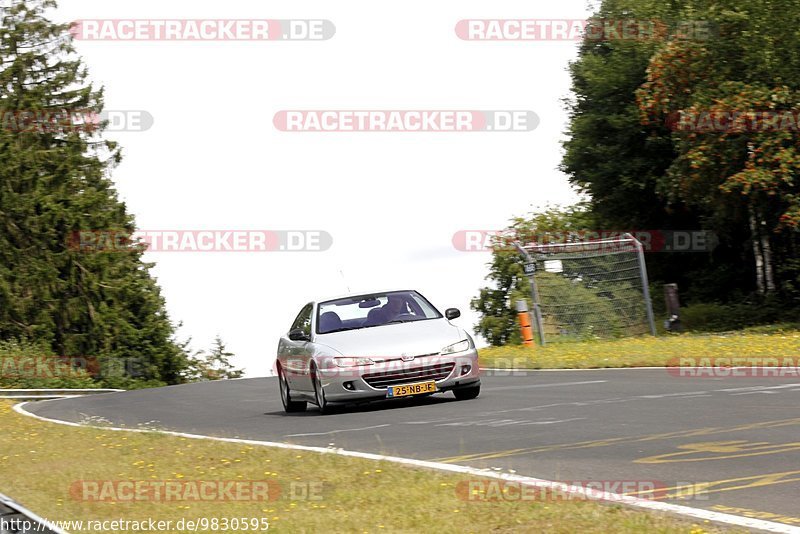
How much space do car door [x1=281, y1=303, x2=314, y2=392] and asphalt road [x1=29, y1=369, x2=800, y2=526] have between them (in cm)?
48

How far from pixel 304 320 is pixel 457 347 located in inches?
111

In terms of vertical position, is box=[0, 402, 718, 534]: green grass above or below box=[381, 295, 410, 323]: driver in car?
below

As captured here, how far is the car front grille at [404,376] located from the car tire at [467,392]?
867mm

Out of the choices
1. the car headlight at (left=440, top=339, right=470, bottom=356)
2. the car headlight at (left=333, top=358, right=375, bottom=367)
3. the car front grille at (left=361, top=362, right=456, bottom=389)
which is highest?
the car headlight at (left=440, top=339, right=470, bottom=356)

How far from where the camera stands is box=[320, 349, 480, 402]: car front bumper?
14.5 metres

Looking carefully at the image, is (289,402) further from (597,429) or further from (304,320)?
(597,429)

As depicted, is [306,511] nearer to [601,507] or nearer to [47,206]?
[601,507]

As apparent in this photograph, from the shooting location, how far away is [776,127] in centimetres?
3177

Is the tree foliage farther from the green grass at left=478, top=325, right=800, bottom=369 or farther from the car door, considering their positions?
the car door

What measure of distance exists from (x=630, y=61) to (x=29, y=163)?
27.2 meters

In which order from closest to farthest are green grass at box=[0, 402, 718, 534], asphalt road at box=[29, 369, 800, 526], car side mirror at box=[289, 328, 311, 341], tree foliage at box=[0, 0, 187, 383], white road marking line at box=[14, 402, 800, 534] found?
white road marking line at box=[14, 402, 800, 534]
green grass at box=[0, 402, 718, 534]
asphalt road at box=[29, 369, 800, 526]
car side mirror at box=[289, 328, 311, 341]
tree foliage at box=[0, 0, 187, 383]

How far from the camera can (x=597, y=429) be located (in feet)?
36.3

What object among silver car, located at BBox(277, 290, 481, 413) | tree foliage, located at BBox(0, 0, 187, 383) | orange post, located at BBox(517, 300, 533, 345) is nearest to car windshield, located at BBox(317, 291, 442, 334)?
silver car, located at BBox(277, 290, 481, 413)

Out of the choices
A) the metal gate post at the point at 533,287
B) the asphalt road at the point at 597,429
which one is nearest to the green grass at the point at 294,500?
the asphalt road at the point at 597,429
